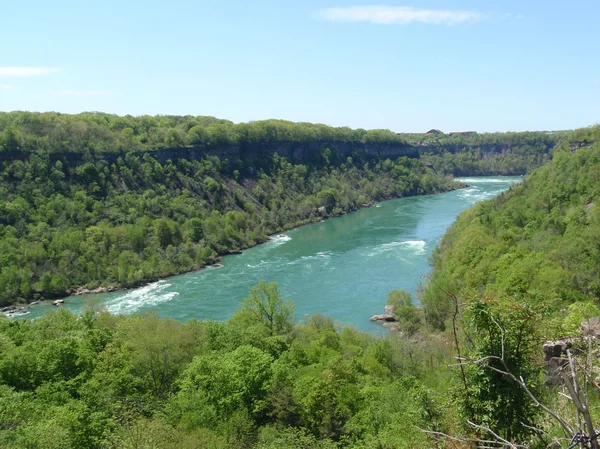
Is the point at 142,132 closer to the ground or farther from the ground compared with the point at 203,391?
farther from the ground

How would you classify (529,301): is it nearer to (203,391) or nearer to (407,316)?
(203,391)

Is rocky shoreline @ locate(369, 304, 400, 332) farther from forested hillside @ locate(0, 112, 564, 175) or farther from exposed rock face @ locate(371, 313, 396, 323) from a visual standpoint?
forested hillside @ locate(0, 112, 564, 175)

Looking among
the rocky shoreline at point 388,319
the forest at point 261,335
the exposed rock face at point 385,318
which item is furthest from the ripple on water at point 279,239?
the exposed rock face at point 385,318

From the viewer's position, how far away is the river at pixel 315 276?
35.2m

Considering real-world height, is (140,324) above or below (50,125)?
below

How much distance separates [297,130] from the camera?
9394 centimetres

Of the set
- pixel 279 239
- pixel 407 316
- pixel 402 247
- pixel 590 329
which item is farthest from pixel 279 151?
pixel 590 329

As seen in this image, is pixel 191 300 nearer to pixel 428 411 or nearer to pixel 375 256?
pixel 375 256

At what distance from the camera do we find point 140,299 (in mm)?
39156

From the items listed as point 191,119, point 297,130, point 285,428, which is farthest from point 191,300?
point 297,130

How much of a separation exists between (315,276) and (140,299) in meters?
14.4

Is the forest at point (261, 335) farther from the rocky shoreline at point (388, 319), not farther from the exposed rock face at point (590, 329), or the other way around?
the rocky shoreline at point (388, 319)

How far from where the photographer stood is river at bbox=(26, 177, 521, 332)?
35188 millimetres

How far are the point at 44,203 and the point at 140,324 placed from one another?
32.9 meters
